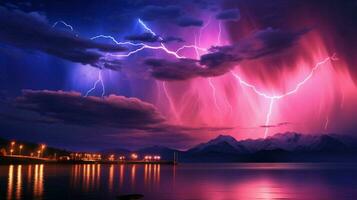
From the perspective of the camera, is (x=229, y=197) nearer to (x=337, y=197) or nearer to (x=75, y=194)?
(x=337, y=197)

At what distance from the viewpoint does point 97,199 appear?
44.9m

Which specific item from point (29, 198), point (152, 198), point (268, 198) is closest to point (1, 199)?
point (29, 198)

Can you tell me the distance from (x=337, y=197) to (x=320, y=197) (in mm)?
2333

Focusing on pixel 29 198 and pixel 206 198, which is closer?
pixel 29 198

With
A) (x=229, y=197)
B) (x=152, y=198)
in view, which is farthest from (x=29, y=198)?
(x=229, y=197)

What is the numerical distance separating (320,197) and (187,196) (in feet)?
53.3

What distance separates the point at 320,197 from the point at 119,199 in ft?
82.8

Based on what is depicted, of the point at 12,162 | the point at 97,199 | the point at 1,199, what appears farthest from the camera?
the point at 12,162

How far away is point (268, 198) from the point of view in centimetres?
5156

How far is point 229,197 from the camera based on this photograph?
167 ft

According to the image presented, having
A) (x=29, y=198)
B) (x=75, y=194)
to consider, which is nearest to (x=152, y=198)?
(x=75, y=194)

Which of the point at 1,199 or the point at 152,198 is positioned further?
the point at 152,198

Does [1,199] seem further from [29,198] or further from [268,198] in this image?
[268,198]

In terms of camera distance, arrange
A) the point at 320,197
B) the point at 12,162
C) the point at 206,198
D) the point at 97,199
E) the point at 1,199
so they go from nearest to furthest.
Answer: the point at 1,199
the point at 97,199
the point at 206,198
the point at 320,197
the point at 12,162
